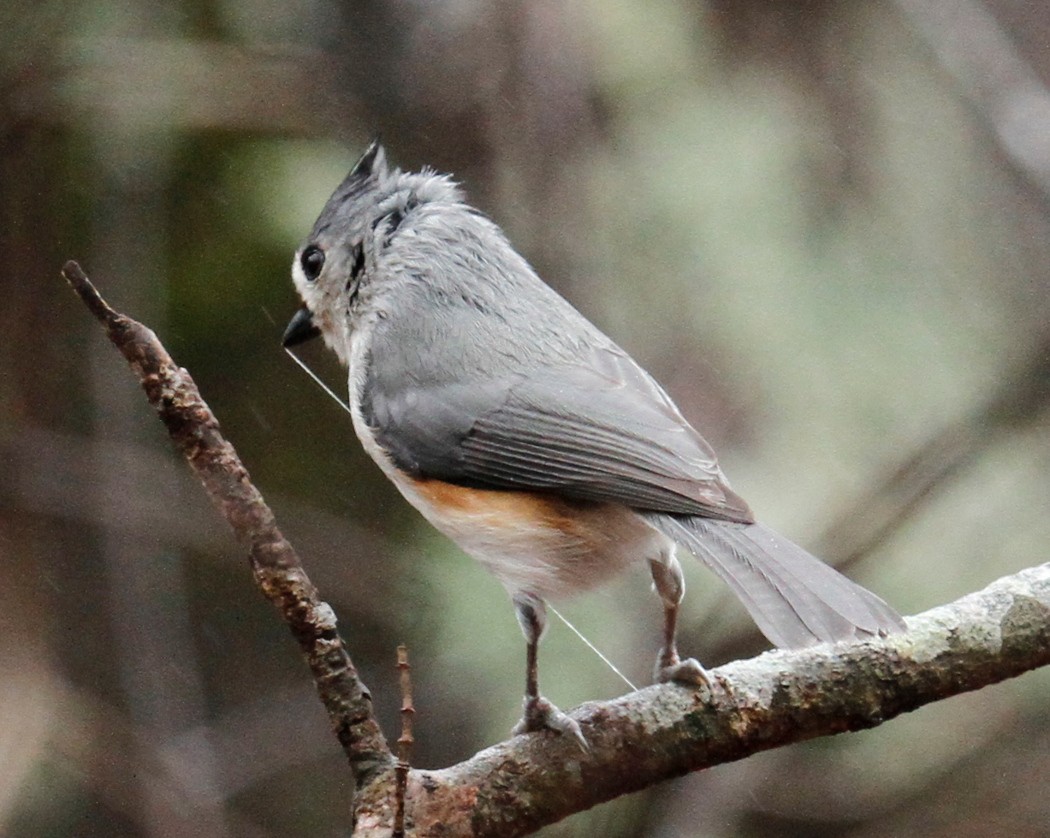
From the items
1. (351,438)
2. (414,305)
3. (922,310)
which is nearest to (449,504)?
(414,305)

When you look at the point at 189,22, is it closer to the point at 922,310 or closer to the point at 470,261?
the point at 470,261

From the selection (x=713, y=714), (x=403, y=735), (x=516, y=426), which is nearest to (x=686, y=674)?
(x=713, y=714)

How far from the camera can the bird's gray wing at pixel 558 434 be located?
8.16 ft

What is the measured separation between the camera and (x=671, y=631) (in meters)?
2.56

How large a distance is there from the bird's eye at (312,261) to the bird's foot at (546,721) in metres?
1.31

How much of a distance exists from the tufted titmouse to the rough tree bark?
0.08 meters

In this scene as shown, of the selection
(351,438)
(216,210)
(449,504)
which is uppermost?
(216,210)

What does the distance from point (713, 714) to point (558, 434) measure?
651 millimetres

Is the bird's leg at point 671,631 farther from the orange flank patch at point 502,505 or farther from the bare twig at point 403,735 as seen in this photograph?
the bare twig at point 403,735

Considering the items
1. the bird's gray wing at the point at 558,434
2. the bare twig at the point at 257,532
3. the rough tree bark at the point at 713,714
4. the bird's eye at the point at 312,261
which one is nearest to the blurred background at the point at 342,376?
the bird's eye at the point at 312,261

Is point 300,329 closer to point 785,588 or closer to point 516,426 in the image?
point 516,426

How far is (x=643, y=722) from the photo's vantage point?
2.36 meters

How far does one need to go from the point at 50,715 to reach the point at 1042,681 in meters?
2.87

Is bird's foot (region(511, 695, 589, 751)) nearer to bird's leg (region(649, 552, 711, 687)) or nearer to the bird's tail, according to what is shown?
bird's leg (region(649, 552, 711, 687))
